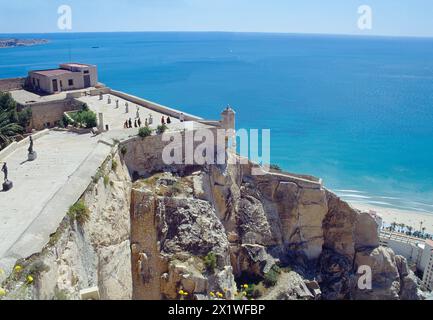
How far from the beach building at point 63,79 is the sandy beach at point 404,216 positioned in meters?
25.9

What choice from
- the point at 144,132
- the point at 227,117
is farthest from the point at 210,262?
the point at 227,117

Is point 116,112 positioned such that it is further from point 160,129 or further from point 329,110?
point 329,110

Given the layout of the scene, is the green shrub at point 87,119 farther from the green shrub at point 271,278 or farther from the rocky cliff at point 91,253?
the green shrub at point 271,278

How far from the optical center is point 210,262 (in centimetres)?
1692

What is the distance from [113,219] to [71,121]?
9773 millimetres

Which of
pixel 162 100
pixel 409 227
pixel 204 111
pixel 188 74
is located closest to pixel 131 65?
pixel 188 74

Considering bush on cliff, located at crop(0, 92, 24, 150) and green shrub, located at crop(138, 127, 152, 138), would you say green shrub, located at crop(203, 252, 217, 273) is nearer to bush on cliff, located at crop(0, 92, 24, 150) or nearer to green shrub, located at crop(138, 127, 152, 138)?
green shrub, located at crop(138, 127, 152, 138)

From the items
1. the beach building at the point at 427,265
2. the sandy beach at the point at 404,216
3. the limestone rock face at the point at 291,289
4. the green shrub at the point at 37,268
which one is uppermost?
the green shrub at the point at 37,268

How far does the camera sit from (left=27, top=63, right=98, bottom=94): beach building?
96.3ft

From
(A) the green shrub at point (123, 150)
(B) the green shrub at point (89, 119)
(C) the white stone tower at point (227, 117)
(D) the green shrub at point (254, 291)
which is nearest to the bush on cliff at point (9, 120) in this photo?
(B) the green shrub at point (89, 119)

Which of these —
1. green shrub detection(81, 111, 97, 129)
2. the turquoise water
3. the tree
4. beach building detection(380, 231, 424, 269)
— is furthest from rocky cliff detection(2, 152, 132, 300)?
the turquoise water

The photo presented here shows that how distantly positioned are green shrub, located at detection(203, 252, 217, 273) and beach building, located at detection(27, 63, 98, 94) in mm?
19215

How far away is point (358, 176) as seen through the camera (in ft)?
147

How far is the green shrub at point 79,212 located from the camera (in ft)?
39.9
